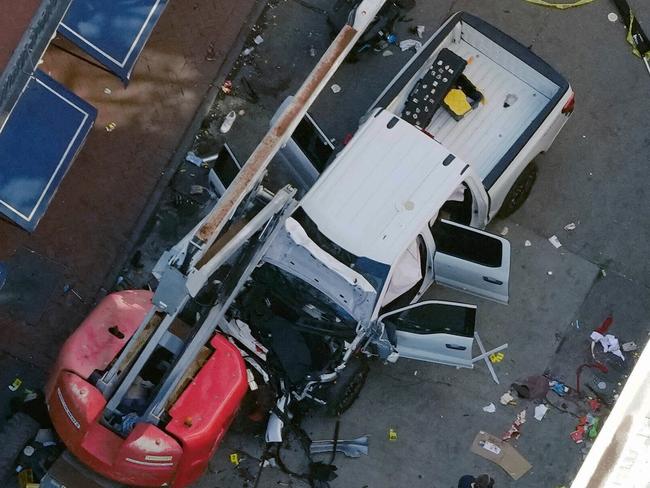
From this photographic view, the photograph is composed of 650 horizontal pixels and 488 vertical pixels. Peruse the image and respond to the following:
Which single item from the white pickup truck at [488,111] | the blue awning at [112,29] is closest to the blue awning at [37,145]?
the blue awning at [112,29]

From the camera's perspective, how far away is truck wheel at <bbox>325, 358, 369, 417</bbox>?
12.0 metres

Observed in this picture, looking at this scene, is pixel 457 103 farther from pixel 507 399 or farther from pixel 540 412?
pixel 540 412

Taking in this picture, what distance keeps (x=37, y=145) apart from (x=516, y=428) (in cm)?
639

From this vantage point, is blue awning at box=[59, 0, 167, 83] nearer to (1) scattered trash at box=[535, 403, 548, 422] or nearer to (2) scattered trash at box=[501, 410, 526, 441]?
(2) scattered trash at box=[501, 410, 526, 441]

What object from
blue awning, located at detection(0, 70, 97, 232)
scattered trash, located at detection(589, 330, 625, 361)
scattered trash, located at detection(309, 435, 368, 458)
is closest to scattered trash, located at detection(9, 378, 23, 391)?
blue awning, located at detection(0, 70, 97, 232)

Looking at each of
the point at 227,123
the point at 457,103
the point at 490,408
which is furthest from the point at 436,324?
the point at 227,123

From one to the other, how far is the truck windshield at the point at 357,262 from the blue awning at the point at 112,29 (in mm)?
3312

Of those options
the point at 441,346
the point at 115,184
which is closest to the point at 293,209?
the point at 441,346

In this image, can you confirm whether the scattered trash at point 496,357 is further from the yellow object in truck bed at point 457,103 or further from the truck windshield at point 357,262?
the yellow object in truck bed at point 457,103

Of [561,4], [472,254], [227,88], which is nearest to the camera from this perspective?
[472,254]

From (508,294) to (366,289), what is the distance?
2.38m

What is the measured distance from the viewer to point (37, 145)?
38.9ft

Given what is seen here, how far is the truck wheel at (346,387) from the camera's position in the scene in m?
12.0

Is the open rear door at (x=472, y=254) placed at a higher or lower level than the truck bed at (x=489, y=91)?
lower
